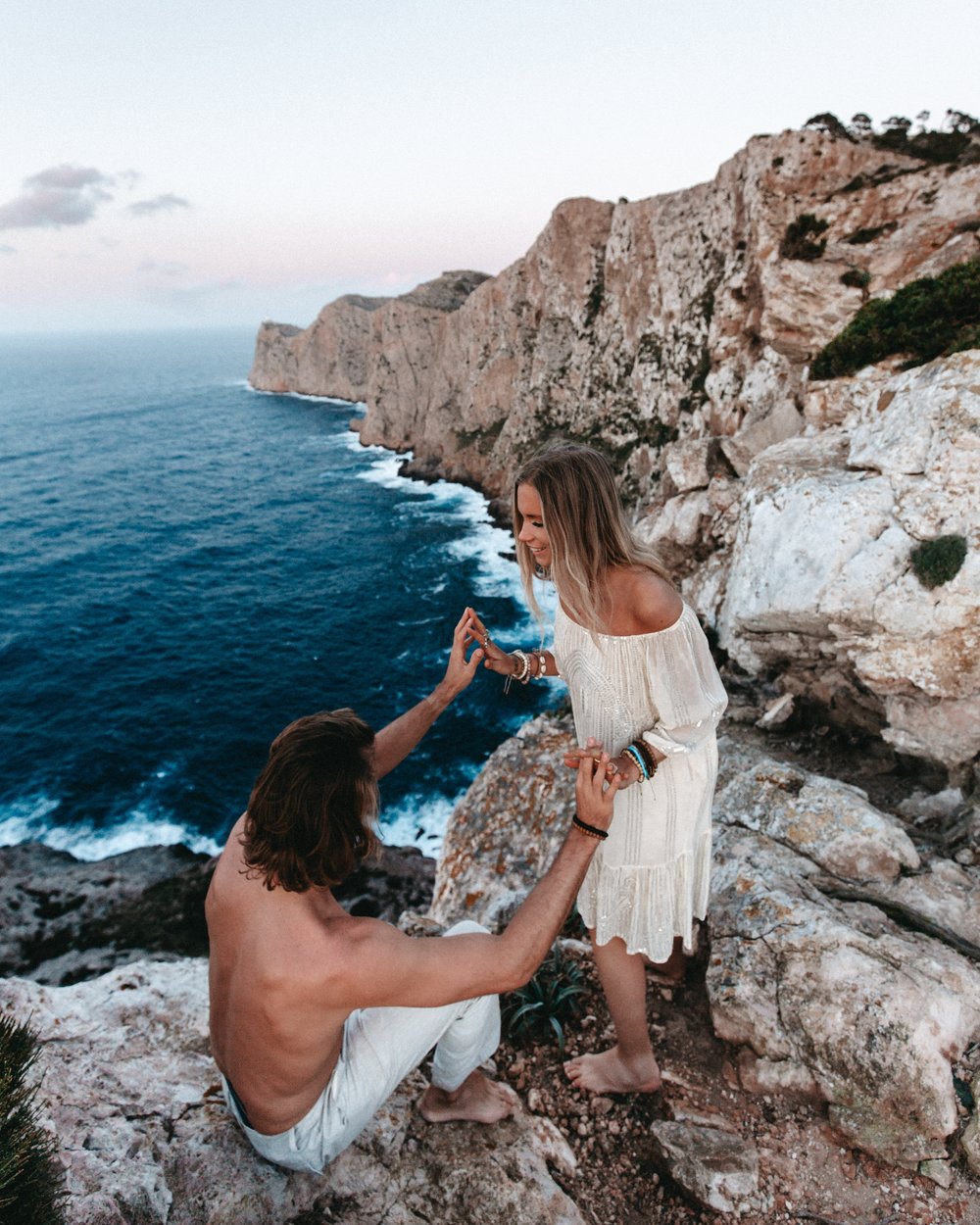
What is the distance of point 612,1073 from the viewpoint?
12.9ft

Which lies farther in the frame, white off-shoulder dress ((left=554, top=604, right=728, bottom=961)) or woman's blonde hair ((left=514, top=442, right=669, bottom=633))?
white off-shoulder dress ((left=554, top=604, right=728, bottom=961))

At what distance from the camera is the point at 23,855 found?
1956cm

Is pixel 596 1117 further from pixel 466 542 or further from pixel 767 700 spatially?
pixel 466 542

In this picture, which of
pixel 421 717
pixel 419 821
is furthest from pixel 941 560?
pixel 419 821

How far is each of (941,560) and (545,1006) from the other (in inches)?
319

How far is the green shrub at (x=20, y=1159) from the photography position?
6.62ft

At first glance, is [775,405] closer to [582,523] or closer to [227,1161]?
[582,523]

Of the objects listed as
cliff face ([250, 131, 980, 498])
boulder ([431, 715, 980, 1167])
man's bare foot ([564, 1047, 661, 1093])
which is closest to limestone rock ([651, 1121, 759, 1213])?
man's bare foot ([564, 1047, 661, 1093])

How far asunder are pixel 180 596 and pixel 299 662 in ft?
37.3

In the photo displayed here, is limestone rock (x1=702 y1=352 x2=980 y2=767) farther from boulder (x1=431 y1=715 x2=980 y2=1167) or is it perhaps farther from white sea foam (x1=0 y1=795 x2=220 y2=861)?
white sea foam (x1=0 y1=795 x2=220 y2=861)

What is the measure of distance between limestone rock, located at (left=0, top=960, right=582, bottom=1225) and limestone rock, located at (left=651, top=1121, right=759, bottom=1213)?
579mm

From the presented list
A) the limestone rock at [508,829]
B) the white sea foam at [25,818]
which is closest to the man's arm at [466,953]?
the limestone rock at [508,829]

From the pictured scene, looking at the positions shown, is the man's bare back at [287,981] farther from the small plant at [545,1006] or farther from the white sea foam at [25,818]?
the white sea foam at [25,818]

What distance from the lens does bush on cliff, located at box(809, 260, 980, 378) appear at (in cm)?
1240
